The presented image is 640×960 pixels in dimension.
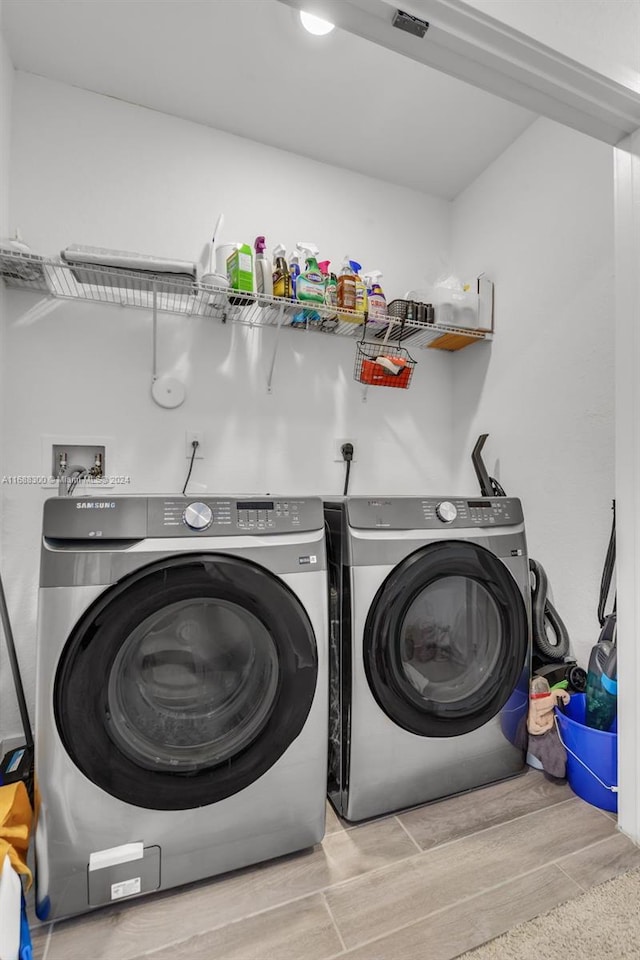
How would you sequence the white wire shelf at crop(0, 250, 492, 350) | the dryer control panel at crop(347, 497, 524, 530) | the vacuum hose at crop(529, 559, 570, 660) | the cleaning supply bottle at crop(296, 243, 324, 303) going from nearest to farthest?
the dryer control panel at crop(347, 497, 524, 530) < the white wire shelf at crop(0, 250, 492, 350) < the vacuum hose at crop(529, 559, 570, 660) < the cleaning supply bottle at crop(296, 243, 324, 303)

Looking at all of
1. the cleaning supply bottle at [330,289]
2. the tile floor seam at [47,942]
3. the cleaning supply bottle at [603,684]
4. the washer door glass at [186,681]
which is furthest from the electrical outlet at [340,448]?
the tile floor seam at [47,942]

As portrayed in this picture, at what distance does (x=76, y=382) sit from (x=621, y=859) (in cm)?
236

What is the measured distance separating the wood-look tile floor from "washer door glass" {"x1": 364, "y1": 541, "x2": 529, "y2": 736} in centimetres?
29

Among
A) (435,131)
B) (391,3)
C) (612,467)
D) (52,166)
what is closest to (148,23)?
(52,166)

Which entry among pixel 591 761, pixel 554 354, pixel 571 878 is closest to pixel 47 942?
pixel 571 878

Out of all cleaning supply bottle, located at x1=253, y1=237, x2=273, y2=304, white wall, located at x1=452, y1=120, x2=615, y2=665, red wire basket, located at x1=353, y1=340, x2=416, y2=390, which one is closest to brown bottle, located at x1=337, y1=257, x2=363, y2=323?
red wire basket, located at x1=353, y1=340, x2=416, y2=390

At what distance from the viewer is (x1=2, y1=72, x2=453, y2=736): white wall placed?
178 cm

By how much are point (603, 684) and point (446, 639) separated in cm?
50

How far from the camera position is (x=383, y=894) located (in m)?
1.12

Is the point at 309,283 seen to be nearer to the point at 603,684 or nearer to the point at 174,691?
the point at 174,691

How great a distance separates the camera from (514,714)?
1.53m

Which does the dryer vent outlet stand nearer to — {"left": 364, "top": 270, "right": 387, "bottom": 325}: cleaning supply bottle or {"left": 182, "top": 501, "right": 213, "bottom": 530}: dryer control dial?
{"left": 182, "top": 501, "right": 213, "bottom": 530}: dryer control dial

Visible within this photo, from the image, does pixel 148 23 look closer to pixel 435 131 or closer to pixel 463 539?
pixel 435 131

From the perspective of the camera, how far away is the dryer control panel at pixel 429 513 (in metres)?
1.37
